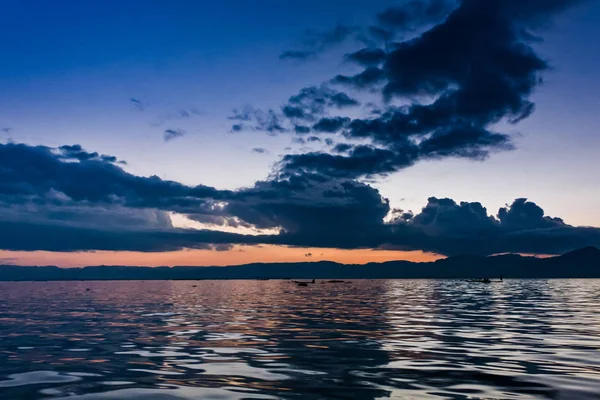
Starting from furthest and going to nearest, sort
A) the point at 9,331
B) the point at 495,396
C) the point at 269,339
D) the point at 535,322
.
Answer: the point at 535,322 < the point at 9,331 < the point at 269,339 < the point at 495,396

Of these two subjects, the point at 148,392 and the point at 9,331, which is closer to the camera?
the point at 148,392

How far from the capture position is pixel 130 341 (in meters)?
31.5

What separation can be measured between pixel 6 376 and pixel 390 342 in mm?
19917

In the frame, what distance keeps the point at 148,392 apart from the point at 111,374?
4.26 metres

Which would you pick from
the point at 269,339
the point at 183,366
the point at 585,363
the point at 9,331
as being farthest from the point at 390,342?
the point at 9,331

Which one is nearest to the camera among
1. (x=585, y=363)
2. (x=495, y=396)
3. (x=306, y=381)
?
(x=495, y=396)

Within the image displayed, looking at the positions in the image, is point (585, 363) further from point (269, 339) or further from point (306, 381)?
point (269, 339)

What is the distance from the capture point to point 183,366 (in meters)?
22.5

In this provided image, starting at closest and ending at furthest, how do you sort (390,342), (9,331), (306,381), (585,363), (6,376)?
(306,381), (6,376), (585,363), (390,342), (9,331)

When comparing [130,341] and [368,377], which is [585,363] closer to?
Answer: [368,377]

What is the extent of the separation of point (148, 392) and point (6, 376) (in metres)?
7.39

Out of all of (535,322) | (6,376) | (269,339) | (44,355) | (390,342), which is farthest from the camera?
(535,322)

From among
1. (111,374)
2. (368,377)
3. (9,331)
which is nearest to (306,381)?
(368,377)

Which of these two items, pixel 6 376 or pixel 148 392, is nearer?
pixel 148 392
